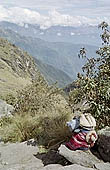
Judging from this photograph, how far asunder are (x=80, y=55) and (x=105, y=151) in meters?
2.93

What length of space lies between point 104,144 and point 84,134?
58 centimetres

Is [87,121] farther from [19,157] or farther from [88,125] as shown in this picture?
[19,157]

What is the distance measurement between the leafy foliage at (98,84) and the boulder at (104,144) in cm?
55

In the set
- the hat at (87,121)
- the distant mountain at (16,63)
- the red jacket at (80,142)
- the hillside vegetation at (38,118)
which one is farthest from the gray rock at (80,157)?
the distant mountain at (16,63)

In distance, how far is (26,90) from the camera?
13555mm

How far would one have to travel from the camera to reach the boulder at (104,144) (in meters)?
7.21

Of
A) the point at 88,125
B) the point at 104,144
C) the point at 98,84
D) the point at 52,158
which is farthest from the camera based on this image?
the point at 52,158

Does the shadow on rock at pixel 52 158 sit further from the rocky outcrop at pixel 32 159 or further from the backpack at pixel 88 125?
the backpack at pixel 88 125

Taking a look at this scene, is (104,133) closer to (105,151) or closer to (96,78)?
(105,151)

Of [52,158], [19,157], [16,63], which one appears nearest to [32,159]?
[19,157]

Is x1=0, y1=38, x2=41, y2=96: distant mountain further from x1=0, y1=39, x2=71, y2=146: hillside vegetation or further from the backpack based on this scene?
the backpack

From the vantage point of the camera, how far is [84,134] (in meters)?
7.52

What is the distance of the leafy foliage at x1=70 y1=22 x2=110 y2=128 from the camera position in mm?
7637

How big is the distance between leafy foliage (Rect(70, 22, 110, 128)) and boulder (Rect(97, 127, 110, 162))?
0.55 metres
